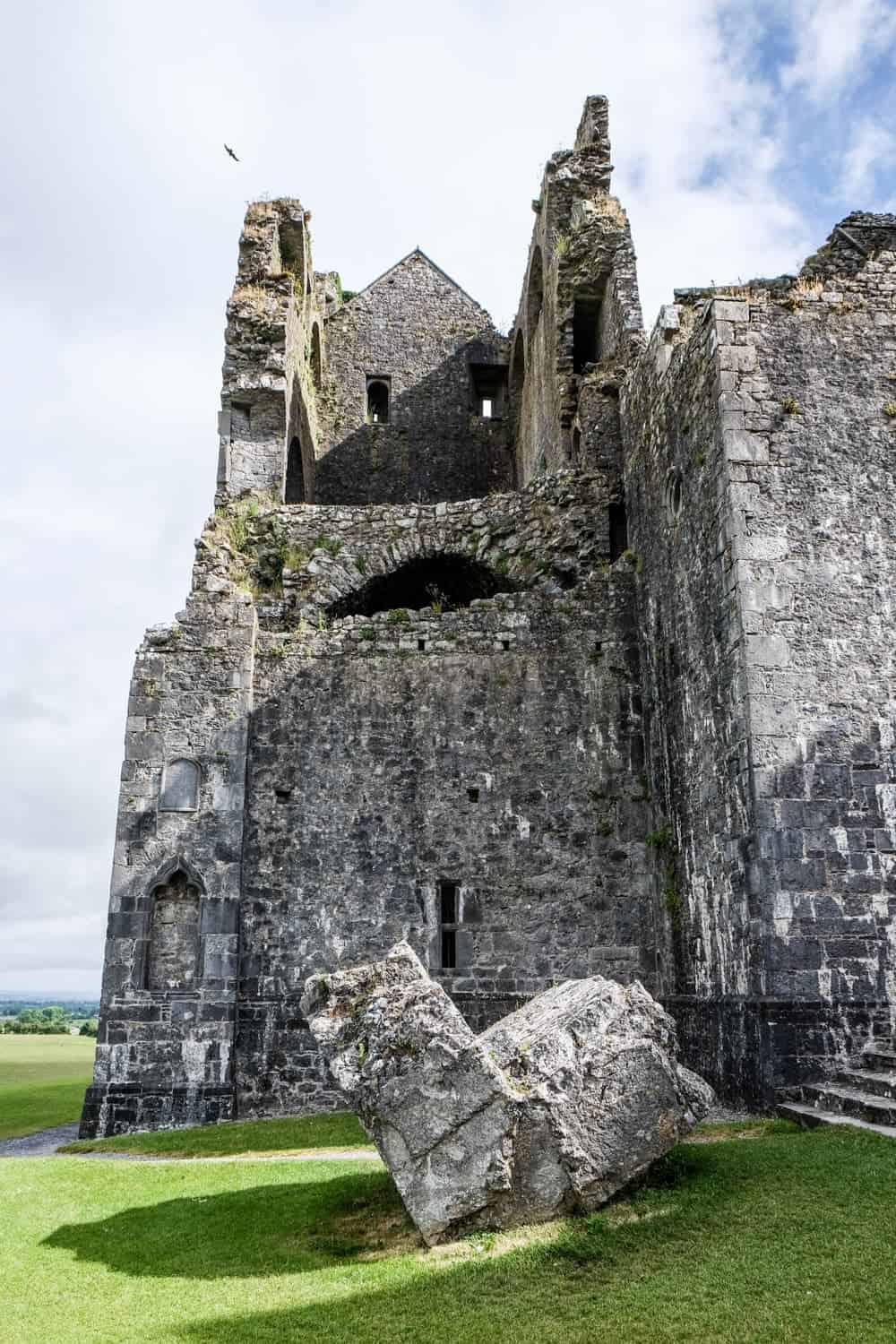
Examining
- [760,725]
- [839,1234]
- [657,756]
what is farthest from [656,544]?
[839,1234]

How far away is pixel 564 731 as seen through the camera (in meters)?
14.2

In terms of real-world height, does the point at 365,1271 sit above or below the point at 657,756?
below

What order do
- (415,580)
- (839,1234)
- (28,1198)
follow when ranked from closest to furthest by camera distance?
(839,1234), (28,1198), (415,580)

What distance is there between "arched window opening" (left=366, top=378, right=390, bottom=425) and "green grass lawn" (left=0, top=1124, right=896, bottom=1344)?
67.2ft

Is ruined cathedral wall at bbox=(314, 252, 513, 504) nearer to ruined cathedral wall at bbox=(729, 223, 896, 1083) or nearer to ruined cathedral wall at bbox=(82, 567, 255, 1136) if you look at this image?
ruined cathedral wall at bbox=(82, 567, 255, 1136)

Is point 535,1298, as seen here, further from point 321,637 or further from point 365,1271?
point 321,637

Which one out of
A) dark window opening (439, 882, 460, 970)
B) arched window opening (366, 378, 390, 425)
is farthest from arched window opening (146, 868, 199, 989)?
arched window opening (366, 378, 390, 425)

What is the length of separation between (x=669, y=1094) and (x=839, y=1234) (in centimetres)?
138

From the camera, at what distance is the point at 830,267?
1745 cm

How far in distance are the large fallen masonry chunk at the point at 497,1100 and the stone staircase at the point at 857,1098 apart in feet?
6.00

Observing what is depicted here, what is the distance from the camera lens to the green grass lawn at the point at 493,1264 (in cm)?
524

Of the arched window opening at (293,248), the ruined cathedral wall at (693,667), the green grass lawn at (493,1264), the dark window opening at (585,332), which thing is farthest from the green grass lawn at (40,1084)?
the arched window opening at (293,248)

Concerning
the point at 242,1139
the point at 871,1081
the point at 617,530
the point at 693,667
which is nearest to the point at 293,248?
the point at 617,530

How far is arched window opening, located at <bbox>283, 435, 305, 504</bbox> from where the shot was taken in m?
20.9
